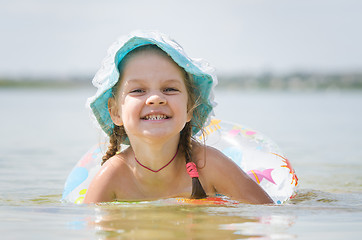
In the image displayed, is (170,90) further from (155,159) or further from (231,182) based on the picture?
(231,182)

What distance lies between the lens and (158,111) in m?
3.13

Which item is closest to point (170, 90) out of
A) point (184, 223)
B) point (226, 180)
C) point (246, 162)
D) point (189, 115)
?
point (189, 115)

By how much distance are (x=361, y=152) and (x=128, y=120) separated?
4.34 meters

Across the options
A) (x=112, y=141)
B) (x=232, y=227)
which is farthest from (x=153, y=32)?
(x=232, y=227)

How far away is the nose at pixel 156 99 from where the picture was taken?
309 cm

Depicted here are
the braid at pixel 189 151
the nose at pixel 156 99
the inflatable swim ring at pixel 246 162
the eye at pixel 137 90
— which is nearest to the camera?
the nose at pixel 156 99

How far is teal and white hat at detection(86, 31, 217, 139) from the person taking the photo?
3.24 meters

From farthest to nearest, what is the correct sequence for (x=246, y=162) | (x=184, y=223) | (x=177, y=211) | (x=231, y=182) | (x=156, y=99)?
(x=246, y=162)
(x=231, y=182)
(x=156, y=99)
(x=177, y=211)
(x=184, y=223)

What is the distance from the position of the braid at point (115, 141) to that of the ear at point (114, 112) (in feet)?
0.58

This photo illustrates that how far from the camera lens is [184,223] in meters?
2.62

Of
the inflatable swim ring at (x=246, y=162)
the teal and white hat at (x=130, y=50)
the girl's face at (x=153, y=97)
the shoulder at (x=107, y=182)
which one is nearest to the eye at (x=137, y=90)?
the girl's face at (x=153, y=97)

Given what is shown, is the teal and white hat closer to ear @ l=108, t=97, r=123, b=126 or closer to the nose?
ear @ l=108, t=97, r=123, b=126

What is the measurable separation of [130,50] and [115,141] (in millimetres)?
679

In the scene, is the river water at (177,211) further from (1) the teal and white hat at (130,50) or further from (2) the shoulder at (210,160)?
(1) the teal and white hat at (130,50)
